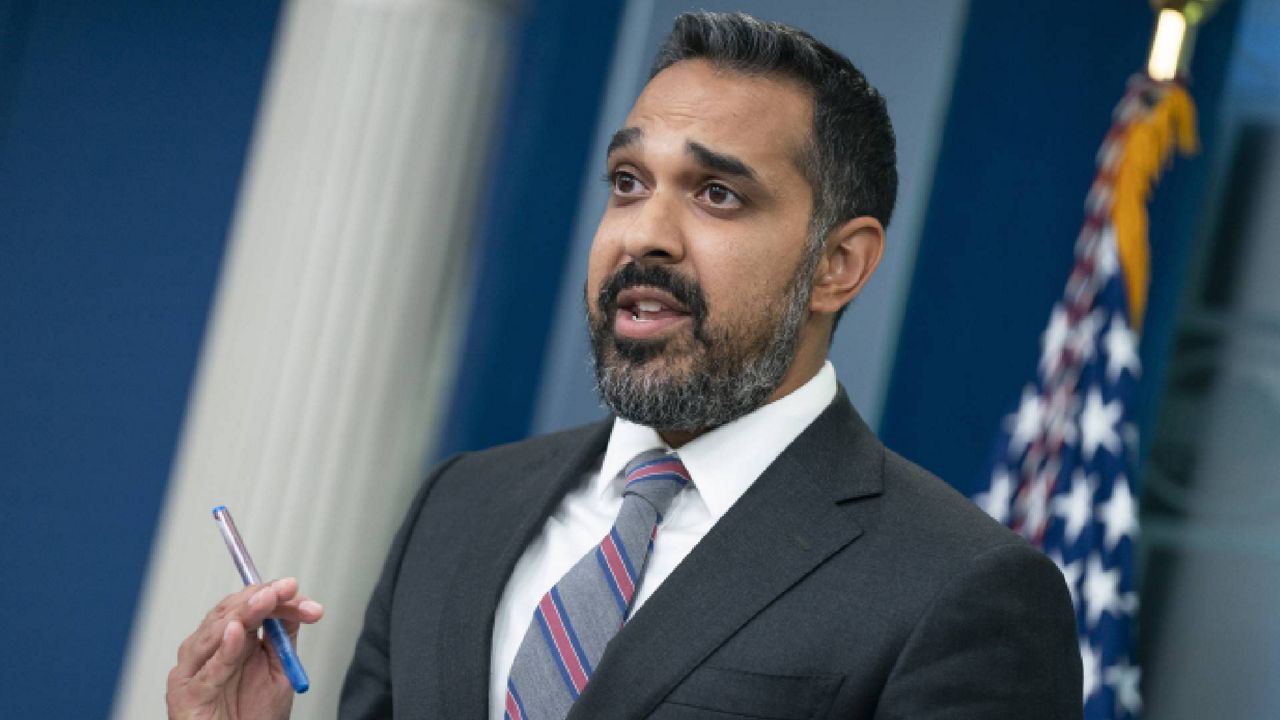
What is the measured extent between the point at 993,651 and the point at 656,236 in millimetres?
560

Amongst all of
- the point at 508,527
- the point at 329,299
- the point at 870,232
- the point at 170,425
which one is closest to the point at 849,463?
the point at 870,232

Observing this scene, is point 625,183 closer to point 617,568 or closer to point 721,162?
point 721,162

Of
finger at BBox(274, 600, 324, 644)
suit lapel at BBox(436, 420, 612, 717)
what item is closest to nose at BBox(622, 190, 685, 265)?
suit lapel at BBox(436, 420, 612, 717)

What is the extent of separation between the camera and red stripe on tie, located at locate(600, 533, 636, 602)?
151cm

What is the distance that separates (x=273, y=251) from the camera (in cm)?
313

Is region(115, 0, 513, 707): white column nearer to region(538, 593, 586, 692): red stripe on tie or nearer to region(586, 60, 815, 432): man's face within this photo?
region(586, 60, 815, 432): man's face

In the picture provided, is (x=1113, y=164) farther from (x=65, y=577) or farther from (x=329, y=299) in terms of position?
(x=65, y=577)

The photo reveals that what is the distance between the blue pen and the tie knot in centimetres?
40

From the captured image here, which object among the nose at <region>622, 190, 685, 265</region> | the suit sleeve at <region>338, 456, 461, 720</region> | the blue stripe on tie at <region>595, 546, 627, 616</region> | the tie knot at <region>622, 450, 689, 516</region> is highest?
the nose at <region>622, 190, 685, 265</region>

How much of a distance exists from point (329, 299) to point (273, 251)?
165 mm

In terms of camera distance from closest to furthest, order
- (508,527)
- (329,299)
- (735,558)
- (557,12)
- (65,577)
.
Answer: (735,558), (508,527), (329,299), (557,12), (65,577)

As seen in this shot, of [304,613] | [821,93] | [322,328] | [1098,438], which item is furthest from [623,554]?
[1098,438]

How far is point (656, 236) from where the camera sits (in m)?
1.56

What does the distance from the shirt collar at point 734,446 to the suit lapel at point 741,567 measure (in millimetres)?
29
